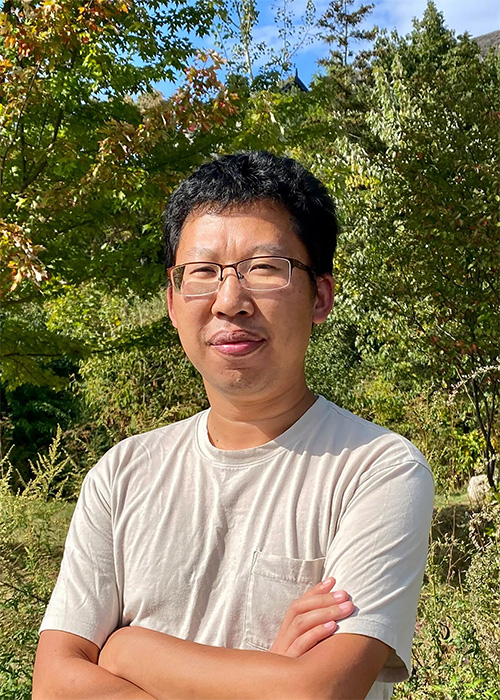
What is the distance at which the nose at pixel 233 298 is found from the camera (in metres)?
1.50

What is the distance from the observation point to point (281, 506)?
56.7 inches

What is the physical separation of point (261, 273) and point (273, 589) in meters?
0.63

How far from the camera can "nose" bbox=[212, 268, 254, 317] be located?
4.91 ft

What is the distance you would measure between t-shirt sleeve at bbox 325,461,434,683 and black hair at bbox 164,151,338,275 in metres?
0.50

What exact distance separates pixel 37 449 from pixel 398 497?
8.40m

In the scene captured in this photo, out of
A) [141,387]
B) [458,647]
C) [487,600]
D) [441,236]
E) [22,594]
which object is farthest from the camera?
[141,387]

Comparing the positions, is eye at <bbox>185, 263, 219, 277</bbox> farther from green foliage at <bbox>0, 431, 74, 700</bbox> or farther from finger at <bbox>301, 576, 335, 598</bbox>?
green foliage at <bbox>0, 431, 74, 700</bbox>

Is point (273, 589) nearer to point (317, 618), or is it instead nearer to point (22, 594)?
point (317, 618)

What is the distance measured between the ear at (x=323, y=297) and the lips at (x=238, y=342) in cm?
19

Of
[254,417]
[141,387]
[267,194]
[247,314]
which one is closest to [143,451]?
[254,417]

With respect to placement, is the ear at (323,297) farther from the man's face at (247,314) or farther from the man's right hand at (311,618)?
the man's right hand at (311,618)

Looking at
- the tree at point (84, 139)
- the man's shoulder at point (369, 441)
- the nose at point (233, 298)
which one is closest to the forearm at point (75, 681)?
the man's shoulder at point (369, 441)

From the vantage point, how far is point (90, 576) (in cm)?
154

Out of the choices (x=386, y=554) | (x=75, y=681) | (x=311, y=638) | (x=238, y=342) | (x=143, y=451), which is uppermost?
(x=238, y=342)
